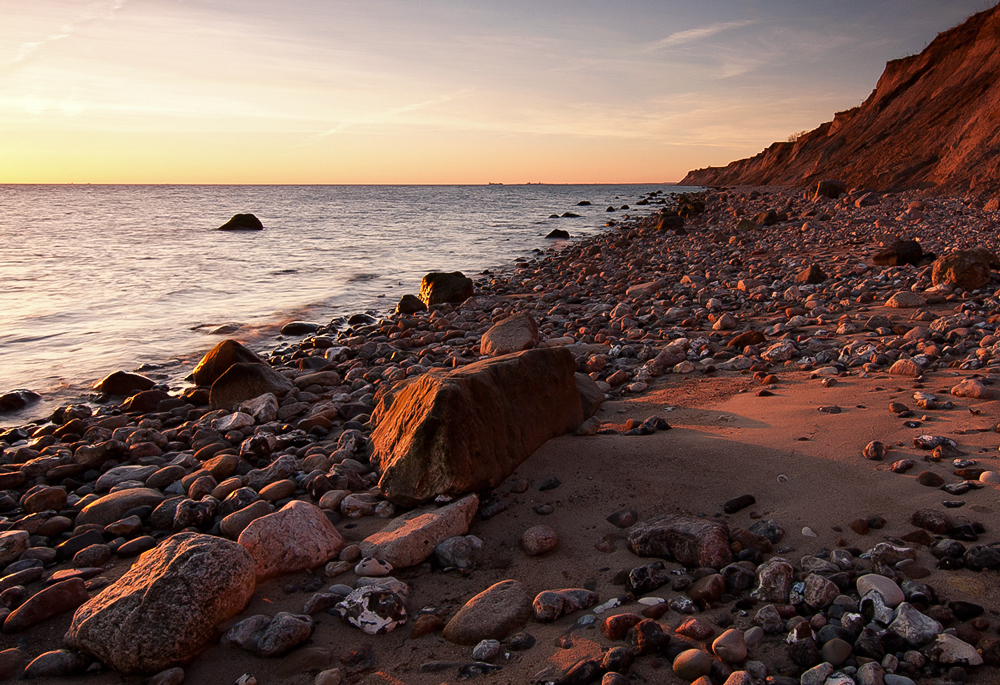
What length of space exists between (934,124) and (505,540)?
2720 cm

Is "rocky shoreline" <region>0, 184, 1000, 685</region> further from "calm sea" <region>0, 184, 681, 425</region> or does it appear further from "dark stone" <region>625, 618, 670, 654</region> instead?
"calm sea" <region>0, 184, 681, 425</region>

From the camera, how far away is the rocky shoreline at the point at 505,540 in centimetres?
194

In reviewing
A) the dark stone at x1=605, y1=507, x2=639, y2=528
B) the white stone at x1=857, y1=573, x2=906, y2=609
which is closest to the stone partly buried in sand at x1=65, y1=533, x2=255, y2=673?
the dark stone at x1=605, y1=507, x2=639, y2=528

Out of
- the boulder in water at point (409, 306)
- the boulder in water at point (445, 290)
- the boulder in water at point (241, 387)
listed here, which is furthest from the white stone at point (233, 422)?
the boulder in water at point (445, 290)

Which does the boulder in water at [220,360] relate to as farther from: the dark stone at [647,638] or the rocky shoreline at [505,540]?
the dark stone at [647,638]

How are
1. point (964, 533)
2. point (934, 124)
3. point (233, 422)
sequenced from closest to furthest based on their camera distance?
1. point (964, 533)
2. point (233, 422)
3. point (934, 124)

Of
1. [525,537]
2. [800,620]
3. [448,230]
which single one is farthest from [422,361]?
[448,230]

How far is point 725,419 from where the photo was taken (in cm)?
370

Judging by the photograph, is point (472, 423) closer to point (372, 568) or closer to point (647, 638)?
point (372, 568)

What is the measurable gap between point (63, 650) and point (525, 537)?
1.90 meters

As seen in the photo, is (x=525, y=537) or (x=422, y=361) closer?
(x=525, y=537)

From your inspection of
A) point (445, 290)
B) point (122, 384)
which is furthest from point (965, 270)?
point (122, 384)

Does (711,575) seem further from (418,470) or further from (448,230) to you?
(448,230)

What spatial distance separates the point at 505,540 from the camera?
2783 mm
